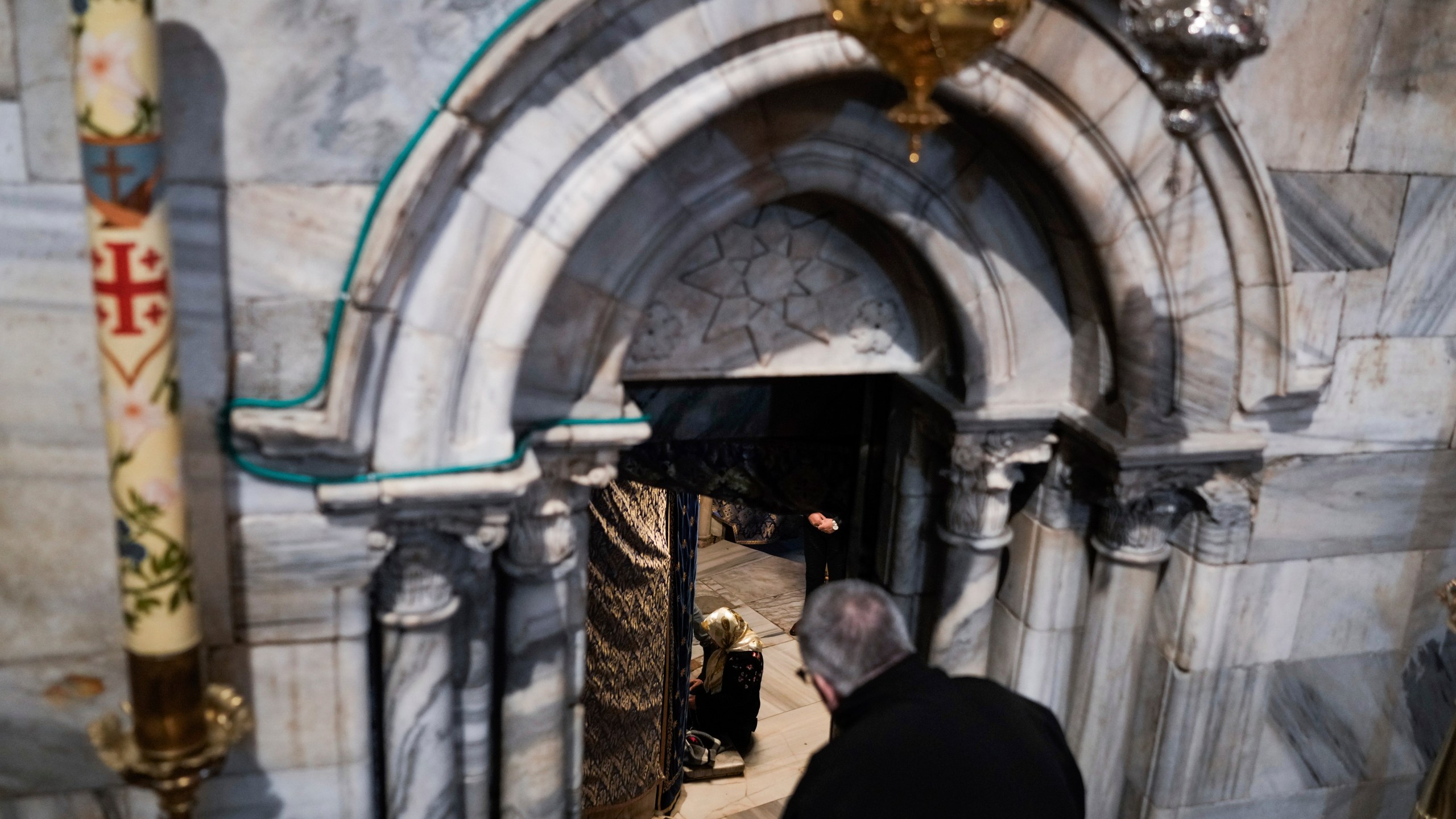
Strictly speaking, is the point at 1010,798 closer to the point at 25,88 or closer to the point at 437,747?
the point at 437,747

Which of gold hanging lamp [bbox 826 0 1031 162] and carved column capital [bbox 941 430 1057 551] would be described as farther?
carved column capital [bbox 941 430 1057 551]

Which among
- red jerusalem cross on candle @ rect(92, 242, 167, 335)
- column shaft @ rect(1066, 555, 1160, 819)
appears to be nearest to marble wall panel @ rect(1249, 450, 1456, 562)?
column shaft @ rect(1066, 555, 1160, 819)

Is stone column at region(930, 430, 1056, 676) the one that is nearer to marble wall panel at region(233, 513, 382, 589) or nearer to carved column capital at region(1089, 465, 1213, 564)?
carved column capital at region(1089, 465, 1213, 564)

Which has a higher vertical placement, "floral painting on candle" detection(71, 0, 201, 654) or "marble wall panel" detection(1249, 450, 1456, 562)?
"floral painting on candle" detection(71, 0, 201, 654)

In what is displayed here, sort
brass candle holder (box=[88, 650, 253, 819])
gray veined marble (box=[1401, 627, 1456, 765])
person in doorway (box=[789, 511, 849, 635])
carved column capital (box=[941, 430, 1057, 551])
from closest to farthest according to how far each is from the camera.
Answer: brass candle holder (box=[88, 650, 253, 819])
carved column capital (box=[941, 430, 1057, 551])
gray veined marble (box=[1401, 627, 1456, 765])
person in doorway (box=[789, 511, 849, 635])

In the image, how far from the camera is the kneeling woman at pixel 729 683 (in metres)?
6.48

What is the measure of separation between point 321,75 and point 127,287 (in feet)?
1.82

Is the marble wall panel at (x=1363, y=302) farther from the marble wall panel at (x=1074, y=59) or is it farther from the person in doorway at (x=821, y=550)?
the person in doorway at (x=821, y=550)

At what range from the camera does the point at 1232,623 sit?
11.8ft

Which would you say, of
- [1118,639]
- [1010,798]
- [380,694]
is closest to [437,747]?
[380,694]

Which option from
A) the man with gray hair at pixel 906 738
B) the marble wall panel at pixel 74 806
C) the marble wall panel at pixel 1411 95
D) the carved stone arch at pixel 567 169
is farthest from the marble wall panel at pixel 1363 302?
the marble wall panel at pixel 74 806

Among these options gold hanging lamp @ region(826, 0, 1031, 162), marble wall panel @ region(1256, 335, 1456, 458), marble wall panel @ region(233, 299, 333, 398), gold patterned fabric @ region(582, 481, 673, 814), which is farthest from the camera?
gold patterned fabric @ region(582, 481, 673, 814)

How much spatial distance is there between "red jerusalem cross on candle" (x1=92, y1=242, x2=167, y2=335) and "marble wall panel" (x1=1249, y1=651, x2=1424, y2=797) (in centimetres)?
310

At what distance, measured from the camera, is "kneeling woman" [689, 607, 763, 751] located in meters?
6.48
